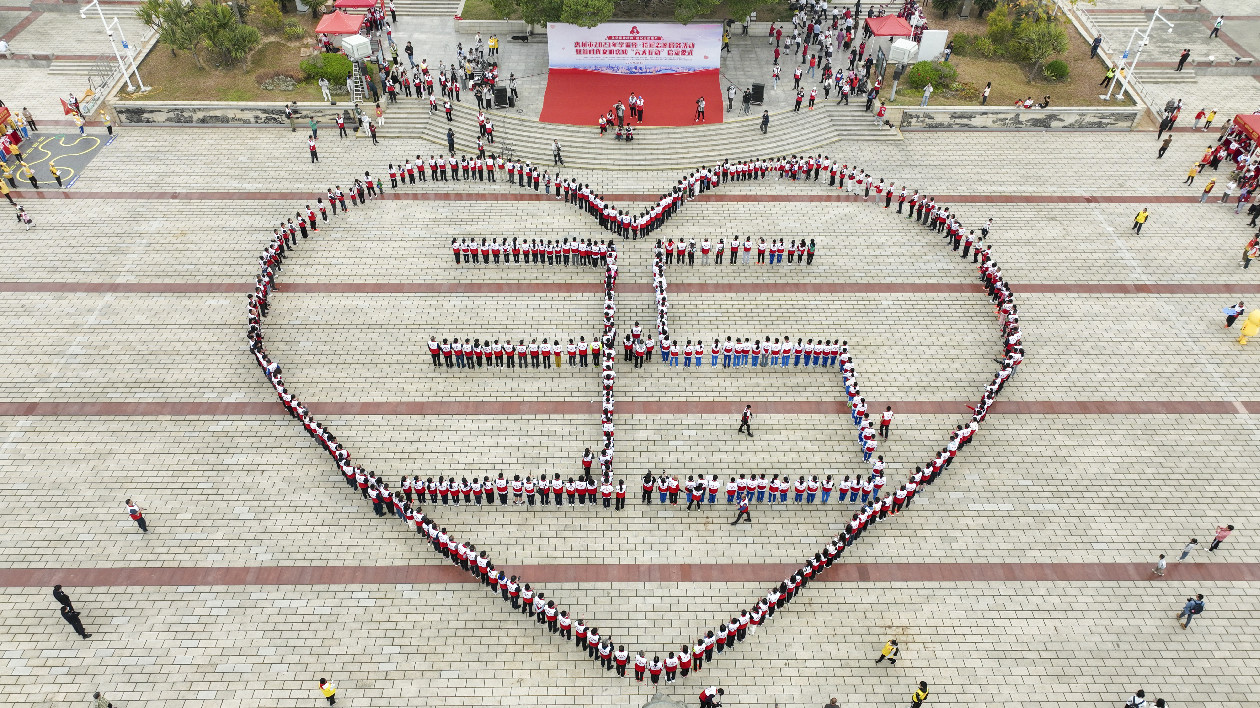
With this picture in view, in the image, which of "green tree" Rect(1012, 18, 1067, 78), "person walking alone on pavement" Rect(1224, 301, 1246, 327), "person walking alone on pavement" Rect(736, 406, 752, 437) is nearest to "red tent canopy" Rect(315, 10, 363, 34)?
"person walking alone on pavement" Rect(736, 406, 752, 437)

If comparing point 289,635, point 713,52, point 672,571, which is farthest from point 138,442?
point 713,52

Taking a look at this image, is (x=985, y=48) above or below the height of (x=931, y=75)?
above

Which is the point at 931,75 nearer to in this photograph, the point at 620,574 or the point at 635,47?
the point at 635,47

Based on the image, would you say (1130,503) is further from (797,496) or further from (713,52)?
(713,52)

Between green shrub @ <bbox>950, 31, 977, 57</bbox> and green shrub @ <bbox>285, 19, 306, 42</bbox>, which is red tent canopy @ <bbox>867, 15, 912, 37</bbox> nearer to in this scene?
green shrub @ <bbox>950, 31, 977, 57</bbox>

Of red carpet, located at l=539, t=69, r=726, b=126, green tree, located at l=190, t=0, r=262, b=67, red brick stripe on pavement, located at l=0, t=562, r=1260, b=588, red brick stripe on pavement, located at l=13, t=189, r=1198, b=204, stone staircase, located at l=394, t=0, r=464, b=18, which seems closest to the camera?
red brick stripe on pavement, located at l=0, t=562, r=1260, b=588

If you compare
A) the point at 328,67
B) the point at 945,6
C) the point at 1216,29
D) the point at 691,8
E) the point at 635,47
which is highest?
the point at 691,8

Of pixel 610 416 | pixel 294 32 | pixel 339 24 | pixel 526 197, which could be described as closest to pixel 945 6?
pixel 526 197
